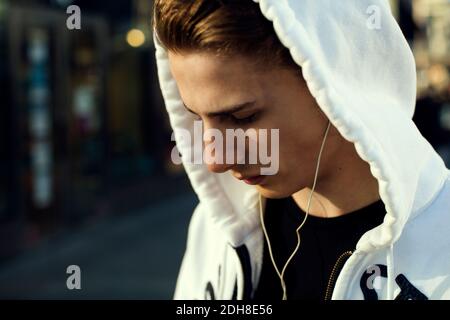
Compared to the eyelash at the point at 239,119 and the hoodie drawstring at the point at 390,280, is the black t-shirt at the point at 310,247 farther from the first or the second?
the eyelash at the point at 239,119

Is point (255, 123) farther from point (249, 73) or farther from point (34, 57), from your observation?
point (34, 57)

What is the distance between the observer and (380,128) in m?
1.76

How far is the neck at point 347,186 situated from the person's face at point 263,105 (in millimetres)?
69

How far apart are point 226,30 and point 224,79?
0.36 feet

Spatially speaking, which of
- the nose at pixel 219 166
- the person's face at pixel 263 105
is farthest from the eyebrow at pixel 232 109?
the nose at pixel 219 166

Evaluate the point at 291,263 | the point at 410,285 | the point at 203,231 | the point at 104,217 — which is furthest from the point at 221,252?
the point at 104,217

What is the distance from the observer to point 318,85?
1.67m

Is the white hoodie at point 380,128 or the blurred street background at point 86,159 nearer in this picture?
the white hoodie at point 380,128

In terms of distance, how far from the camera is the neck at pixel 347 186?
1.87m

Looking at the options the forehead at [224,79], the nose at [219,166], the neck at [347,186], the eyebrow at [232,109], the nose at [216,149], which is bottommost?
the neck at [347,186]

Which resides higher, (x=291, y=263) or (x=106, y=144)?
(x=106, y=144)

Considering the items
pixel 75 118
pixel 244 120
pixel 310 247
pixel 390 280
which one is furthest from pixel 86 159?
pixel 390 280

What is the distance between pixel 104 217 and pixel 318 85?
8206 mm

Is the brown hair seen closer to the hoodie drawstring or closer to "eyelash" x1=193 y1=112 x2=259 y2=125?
"eyelash" x1=193 y1=112 x2=259 y2=125
